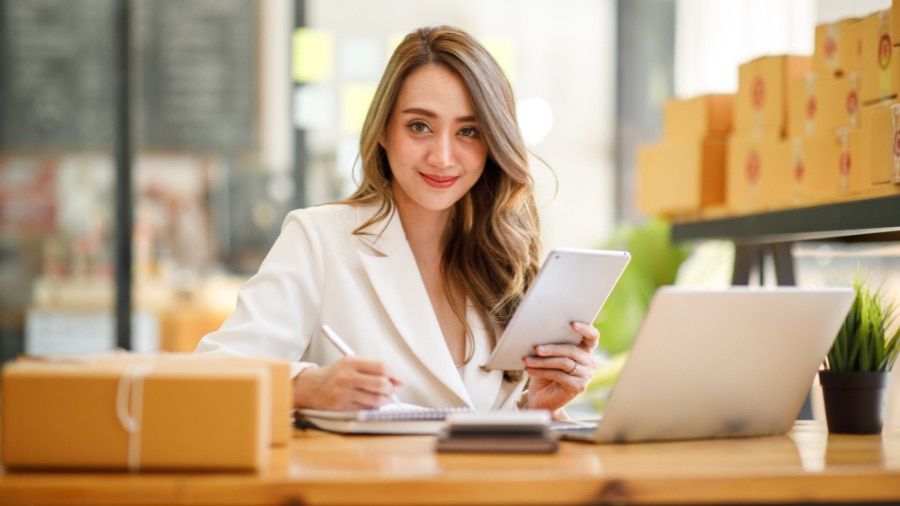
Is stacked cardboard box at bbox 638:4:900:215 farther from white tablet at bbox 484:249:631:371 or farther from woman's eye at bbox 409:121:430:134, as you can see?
woman's eye at bbox 409:121:430:134

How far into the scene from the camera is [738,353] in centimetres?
163

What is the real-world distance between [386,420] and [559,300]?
351 millimetres

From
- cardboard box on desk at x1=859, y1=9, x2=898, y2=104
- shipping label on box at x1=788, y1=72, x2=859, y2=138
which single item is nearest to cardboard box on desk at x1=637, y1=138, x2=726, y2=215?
shipping label on box at x1=788, y1=72, x2=859, y2=138

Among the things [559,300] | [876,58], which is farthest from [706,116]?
[559,300]

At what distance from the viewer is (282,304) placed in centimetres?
209

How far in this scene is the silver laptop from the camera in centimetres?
154

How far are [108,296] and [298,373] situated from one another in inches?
159

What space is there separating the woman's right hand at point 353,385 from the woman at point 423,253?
279 millimetres

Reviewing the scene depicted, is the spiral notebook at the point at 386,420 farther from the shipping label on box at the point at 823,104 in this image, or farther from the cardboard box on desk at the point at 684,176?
the cardboard box on desk at the point at 684,176

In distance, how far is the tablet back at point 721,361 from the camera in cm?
154

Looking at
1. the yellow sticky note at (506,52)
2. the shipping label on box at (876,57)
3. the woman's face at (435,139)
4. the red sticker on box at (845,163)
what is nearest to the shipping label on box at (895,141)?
the shipping label on box at (876,57)

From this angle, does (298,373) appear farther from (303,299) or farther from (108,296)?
(108,296)

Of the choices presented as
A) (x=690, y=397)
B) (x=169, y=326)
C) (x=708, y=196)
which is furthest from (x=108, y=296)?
(x=690, y=397)

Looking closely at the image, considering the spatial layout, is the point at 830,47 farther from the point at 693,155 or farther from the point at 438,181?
the point at 438,181
